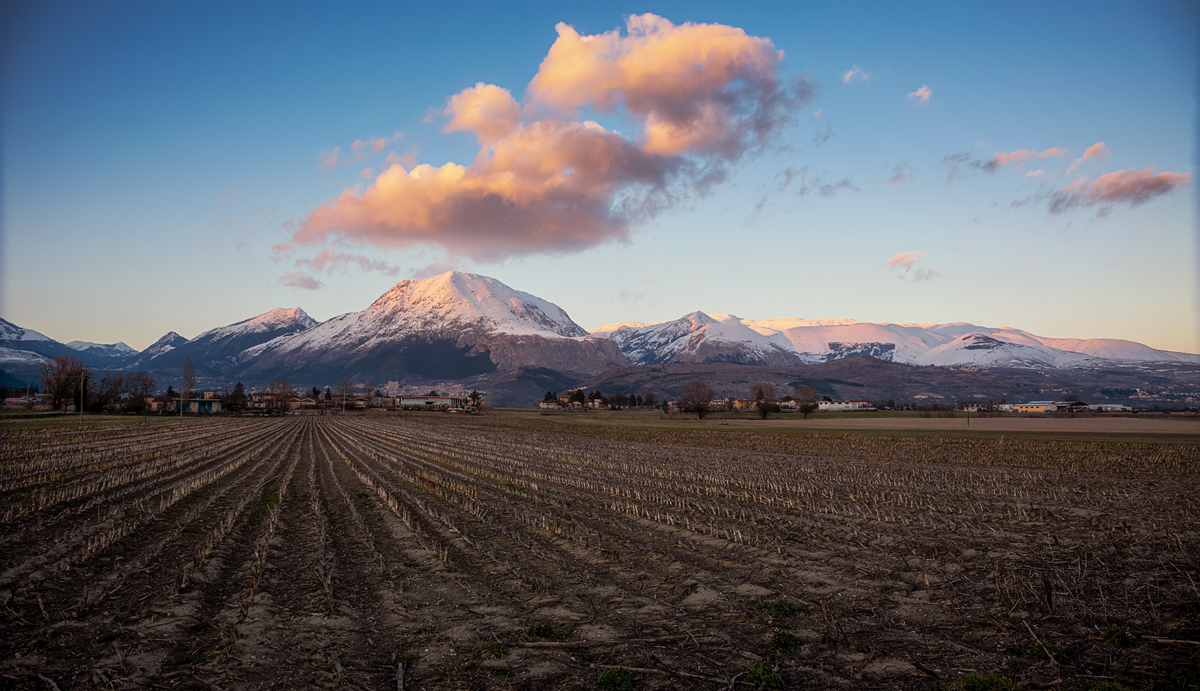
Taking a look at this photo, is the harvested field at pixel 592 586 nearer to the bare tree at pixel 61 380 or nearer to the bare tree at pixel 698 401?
the bare tree at pixel 698 401

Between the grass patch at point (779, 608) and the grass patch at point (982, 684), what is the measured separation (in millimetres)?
2836

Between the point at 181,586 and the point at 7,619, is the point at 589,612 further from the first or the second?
the point at 7,619

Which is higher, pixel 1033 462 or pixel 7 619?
pixel 7 619

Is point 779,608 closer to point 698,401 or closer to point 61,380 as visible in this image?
point 698,401

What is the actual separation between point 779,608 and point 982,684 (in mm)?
3325

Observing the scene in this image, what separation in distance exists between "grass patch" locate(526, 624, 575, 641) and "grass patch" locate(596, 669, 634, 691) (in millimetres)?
1455

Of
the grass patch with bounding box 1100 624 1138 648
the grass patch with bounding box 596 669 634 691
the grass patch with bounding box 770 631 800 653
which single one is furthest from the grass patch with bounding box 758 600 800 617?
the grass patch with bounding box 1100 624 1138 648

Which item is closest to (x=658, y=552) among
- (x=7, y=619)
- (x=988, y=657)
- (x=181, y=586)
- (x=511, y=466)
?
(x=988, y=657)

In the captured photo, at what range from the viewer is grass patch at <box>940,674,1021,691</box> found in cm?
733

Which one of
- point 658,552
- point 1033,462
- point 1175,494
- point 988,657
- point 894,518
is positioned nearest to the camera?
point 988,657

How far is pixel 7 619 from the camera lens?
9.45 m

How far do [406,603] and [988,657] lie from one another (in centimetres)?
942

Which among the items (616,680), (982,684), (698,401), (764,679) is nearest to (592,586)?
(616,680)

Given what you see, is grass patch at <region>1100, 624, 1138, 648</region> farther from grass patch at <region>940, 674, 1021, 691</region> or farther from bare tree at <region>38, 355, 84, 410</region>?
bare tree at <region>38, 355, 84, 410</region>
